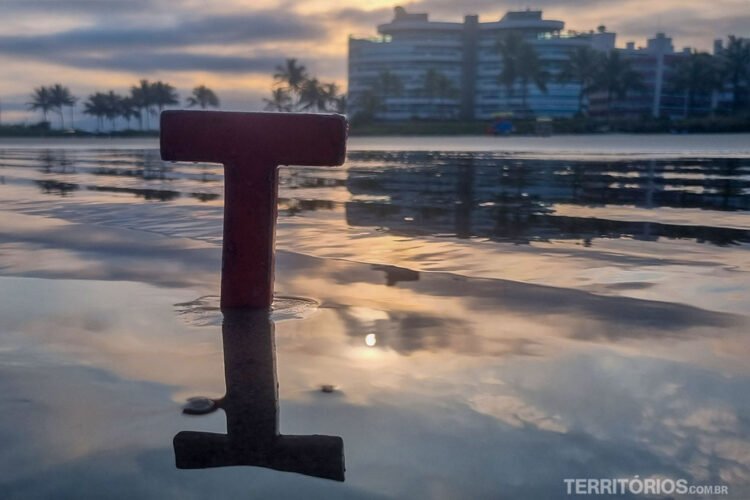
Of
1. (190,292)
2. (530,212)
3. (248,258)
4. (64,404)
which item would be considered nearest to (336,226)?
(530,212)

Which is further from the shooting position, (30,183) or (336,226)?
(30,183)

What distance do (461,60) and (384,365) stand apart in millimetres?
140912

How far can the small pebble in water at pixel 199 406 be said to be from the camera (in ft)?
6.90

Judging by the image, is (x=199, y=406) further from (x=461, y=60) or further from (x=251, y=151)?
(x=461, y=60)

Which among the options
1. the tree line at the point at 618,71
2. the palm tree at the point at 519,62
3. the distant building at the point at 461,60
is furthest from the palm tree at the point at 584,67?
the distant building at the point at 461,60

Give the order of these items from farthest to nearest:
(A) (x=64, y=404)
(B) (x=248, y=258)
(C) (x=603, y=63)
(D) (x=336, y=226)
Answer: (C) (x=603, y=63)
(D) (x=336, y=226)
(B) (x=248, y=258)
(A) (x=64, y=404)

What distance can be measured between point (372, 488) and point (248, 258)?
1.68 meters

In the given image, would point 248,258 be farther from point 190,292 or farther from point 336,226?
point 336,226

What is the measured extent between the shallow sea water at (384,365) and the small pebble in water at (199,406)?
0.03 metres

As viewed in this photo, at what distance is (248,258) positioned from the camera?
3184 mm

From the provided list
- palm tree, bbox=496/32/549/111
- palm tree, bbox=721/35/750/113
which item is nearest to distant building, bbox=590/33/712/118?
palm tree, bbox=721/35/750/113

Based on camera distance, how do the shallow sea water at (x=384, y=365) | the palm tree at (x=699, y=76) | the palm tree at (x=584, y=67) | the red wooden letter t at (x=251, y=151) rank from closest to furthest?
the shallow sea water at (x=384, y=365) → the red wooden letter t at (x=251, y=151) → the palm tree at (x=699, y=76) → the palm tree at (x=584, y=67)

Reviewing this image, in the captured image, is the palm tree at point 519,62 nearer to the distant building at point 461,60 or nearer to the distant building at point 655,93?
the distant building at point 461,60

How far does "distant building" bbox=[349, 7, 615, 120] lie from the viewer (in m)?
125
